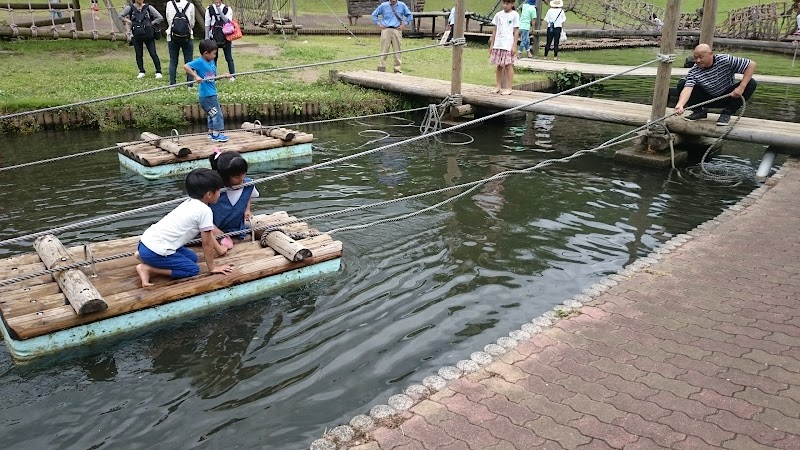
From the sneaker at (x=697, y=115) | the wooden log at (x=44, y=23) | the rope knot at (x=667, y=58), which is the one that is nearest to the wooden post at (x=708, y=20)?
the sneaker at (x=697, y=115)

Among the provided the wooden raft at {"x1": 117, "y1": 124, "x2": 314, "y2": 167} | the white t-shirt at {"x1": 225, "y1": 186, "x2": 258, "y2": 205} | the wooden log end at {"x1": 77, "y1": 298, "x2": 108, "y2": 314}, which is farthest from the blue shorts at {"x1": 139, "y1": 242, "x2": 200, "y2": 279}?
the wooden raft at {"x1": 117, "y1": 124, "x2": 314, "y2": 167}

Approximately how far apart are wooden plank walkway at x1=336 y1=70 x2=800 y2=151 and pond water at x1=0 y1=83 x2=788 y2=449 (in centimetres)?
75

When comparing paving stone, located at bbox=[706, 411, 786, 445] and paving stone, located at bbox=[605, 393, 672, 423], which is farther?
paving stone, located at bbox=[605, 393, 672, 423]

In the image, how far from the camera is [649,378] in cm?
407

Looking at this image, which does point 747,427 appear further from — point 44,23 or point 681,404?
point 44,23

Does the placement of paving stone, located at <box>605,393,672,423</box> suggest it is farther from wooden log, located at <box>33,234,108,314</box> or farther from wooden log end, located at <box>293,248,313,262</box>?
wooden log, located at <box>33,234,108,314</box>

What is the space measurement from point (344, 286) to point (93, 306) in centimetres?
216

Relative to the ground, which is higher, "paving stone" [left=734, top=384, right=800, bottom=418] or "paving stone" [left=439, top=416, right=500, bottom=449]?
"paving stone" [left=734, top=384, right=800, bottom=418]

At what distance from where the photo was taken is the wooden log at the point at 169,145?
8797 mm

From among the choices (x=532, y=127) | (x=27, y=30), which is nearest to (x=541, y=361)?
(x=532, y=127)

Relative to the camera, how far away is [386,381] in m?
4.39

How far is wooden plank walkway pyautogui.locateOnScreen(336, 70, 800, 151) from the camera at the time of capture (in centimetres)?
905

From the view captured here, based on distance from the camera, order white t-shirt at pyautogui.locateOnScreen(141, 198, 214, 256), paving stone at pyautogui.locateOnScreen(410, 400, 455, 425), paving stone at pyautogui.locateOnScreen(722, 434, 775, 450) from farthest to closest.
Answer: white t-shirt at pyautogui.locateOnScreen(141, 198, 214, 256), paving stone at pyautogui.locateOnScreen(410, 400, 455, 425), paving stone at pyautogui.locateOnScreen(722, 434, 775, 450)

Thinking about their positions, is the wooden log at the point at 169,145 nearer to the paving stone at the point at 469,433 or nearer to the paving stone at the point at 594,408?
the paving stone at the point at 469,433
